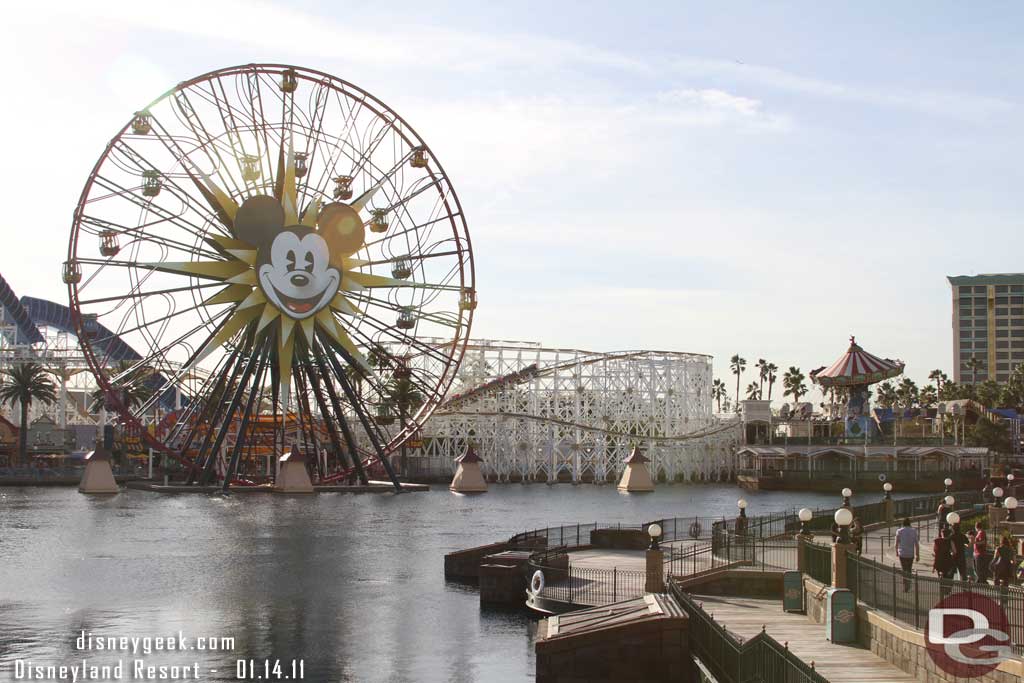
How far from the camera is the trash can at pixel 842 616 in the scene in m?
22.6

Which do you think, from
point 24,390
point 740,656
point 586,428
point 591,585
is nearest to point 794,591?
point 591,585

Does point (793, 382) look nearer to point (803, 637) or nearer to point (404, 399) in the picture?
point (404, 399)

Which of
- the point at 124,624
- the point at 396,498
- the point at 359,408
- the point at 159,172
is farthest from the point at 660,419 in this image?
the point at 124,624

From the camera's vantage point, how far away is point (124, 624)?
1256 inches

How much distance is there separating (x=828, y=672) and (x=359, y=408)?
55.9m

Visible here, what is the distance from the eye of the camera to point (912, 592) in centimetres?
2042

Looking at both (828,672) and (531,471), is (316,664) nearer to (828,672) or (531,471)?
(828,672)

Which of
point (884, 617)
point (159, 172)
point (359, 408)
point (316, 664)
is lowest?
point (316, 664)

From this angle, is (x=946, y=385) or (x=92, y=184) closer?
(x=92, y=184)

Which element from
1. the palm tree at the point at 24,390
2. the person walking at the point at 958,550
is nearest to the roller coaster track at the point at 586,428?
the palm tree at the point at 24,390
